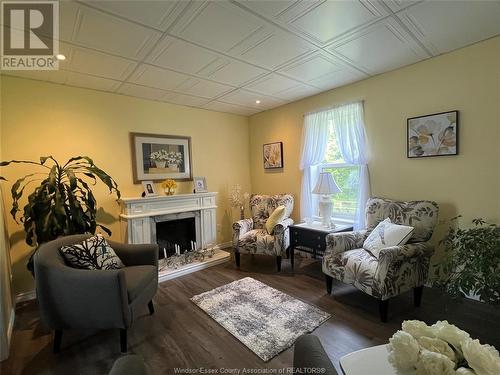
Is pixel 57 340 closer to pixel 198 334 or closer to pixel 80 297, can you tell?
pixel 80 297

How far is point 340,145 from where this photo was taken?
11.1ft

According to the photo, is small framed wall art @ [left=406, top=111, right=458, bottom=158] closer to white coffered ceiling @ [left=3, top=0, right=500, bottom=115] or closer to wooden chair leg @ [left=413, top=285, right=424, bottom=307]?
white coffered ceiling @ [left=3, top=0, right=500, bottom=115]

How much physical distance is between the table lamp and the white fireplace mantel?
1.70 m

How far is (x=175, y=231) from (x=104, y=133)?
64.9 inches

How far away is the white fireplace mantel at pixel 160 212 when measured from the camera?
3.23m

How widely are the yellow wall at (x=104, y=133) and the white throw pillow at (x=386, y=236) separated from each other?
2560 mm

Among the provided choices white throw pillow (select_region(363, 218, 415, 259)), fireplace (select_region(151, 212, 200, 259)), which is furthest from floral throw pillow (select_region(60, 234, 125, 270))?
white throw pillow (select_region(363, 218, 415, 259))

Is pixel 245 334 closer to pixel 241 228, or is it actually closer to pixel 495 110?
pixel 241 228

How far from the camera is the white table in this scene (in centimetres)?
92

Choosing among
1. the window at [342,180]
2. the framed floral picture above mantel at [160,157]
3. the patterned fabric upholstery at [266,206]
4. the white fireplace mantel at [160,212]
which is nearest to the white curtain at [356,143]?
the window at [342,180]

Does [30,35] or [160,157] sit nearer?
[30,35]

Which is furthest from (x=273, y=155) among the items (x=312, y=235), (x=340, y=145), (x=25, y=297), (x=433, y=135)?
(x=25, y=297)

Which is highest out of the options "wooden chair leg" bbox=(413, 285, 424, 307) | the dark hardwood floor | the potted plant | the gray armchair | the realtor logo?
the realtor logo

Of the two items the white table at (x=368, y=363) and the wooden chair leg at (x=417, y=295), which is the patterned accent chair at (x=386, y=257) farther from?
the white table at (x=368, y=363)
